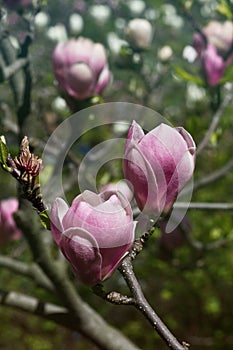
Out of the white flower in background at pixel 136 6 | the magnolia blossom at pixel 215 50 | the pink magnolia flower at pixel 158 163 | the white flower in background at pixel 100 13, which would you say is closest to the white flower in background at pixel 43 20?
the white flower in background at pixel 100 13

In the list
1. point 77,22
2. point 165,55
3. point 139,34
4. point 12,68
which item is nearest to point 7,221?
point 12,68

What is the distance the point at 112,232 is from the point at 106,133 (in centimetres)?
177

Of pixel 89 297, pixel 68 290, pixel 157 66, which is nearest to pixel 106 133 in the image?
pixel 157 66

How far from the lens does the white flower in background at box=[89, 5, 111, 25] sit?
6.61 feet

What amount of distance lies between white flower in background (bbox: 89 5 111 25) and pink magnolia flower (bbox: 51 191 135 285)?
1.54 metres

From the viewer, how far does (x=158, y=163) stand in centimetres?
59

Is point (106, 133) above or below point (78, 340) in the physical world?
above

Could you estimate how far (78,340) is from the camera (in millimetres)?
3025

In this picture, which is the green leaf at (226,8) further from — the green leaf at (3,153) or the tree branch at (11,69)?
the green leaf at (3,153)

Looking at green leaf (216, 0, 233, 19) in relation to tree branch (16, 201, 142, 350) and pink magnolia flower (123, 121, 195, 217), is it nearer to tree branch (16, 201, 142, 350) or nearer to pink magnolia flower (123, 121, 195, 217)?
tree branch (16, 201, 142, 350)

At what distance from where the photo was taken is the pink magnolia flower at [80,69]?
1085 mm

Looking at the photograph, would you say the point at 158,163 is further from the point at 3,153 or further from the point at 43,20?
the point at 43,20

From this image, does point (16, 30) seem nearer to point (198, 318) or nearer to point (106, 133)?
point (106, 133)

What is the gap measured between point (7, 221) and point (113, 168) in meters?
0.45
